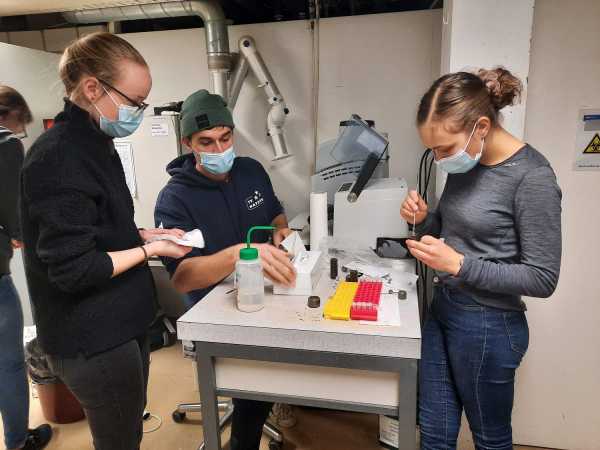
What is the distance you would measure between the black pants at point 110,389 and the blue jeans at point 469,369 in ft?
2.63

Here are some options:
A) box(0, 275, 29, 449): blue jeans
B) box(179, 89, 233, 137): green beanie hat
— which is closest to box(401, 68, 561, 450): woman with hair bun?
box(179, 89, 233, 137): green beanie hat

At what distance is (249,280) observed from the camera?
3.68 feet

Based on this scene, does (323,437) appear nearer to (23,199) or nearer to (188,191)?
(188,191)

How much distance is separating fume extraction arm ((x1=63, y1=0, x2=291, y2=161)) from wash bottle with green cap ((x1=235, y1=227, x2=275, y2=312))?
136cm

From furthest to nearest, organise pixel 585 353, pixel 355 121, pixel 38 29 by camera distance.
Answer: pixel 38 29 → pixel 355 121 → pixel 585 353

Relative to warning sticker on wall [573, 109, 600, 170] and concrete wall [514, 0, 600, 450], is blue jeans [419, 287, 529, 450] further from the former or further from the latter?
warning sticker on wall [573, 109, 600, 170]

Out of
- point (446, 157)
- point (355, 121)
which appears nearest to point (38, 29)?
point (355, 121)

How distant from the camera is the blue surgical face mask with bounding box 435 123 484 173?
1081mm

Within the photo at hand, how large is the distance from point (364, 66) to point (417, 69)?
0.94 feet

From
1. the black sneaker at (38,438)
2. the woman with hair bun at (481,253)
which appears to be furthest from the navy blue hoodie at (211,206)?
the black sneaker at (38,438)

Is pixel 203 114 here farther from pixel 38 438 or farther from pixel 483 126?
pixel 38 438

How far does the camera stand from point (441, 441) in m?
1.23

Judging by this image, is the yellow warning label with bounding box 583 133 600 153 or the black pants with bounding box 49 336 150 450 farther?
the yellow warning label with bounding box 583 133 600 153

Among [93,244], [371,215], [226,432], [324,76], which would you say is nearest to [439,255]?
[371,215]
